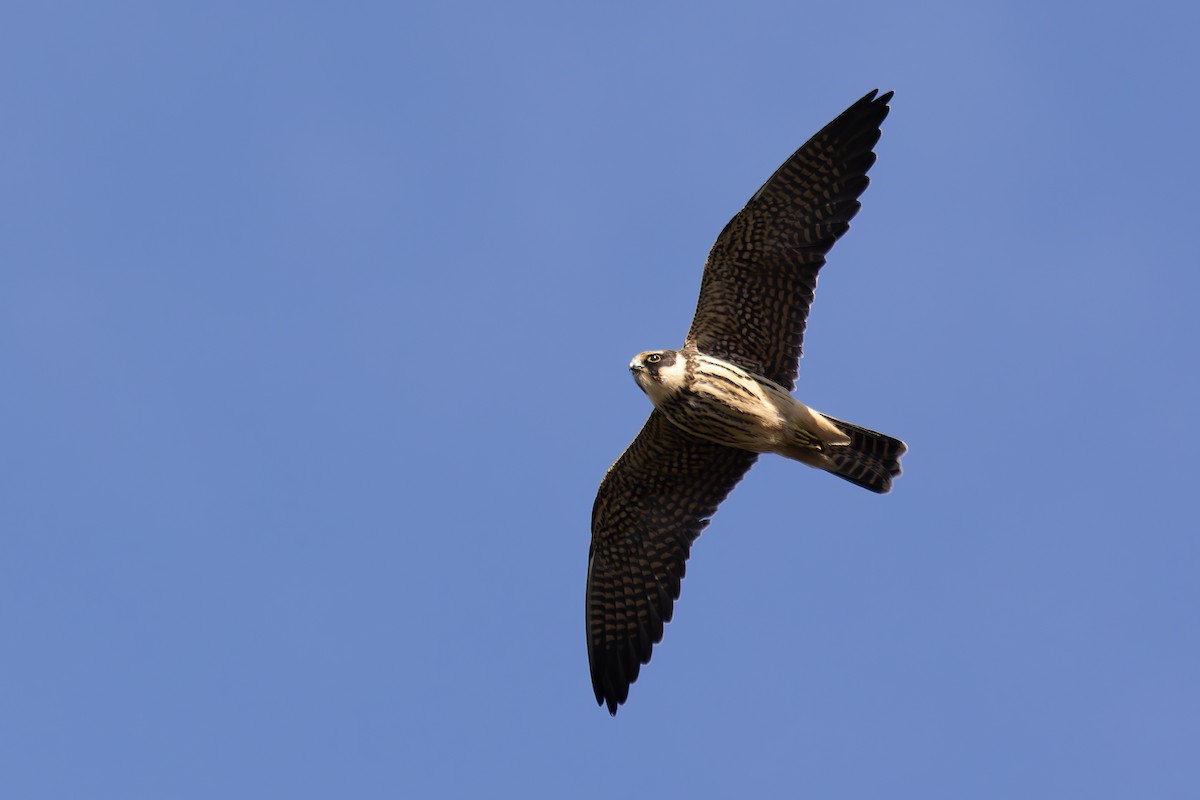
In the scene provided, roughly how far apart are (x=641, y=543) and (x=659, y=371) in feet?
7.74

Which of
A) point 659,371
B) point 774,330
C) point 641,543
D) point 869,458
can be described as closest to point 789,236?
point 774,330

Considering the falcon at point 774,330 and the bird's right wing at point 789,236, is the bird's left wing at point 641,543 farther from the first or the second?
the bird's right wing at point 789,236

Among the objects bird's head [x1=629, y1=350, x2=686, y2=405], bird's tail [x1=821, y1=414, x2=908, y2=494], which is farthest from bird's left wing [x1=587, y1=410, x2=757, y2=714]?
bird's head [x1=629, y1=350, x2=686, y2=405]

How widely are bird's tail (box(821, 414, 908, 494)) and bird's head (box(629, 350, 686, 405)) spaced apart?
1628 millimetres

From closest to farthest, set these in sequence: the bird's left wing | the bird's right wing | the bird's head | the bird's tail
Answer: the bird's head → the bird's right wing → the bird's tail → the bird's left wing

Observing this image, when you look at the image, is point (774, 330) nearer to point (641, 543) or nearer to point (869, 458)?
point (869, 458)

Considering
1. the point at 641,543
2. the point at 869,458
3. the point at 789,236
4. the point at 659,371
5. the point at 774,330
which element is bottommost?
the point at 641,543

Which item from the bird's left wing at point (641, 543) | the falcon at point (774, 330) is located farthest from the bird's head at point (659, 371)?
the bird's left wing at point (641, 543)

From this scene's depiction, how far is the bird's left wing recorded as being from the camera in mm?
15766

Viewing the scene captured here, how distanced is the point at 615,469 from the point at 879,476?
2636 mm

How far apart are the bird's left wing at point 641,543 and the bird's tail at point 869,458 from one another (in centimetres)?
110

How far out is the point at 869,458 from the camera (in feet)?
49.2

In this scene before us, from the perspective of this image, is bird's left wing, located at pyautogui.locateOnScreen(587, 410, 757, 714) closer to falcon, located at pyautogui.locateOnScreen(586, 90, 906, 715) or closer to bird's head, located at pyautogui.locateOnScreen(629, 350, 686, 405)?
falcon, located at pyautogui.locateOnScreen(586, 90, 906, 715)

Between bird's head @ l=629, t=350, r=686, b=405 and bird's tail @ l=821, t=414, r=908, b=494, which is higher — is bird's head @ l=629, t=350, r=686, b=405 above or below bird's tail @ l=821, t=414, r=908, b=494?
above
